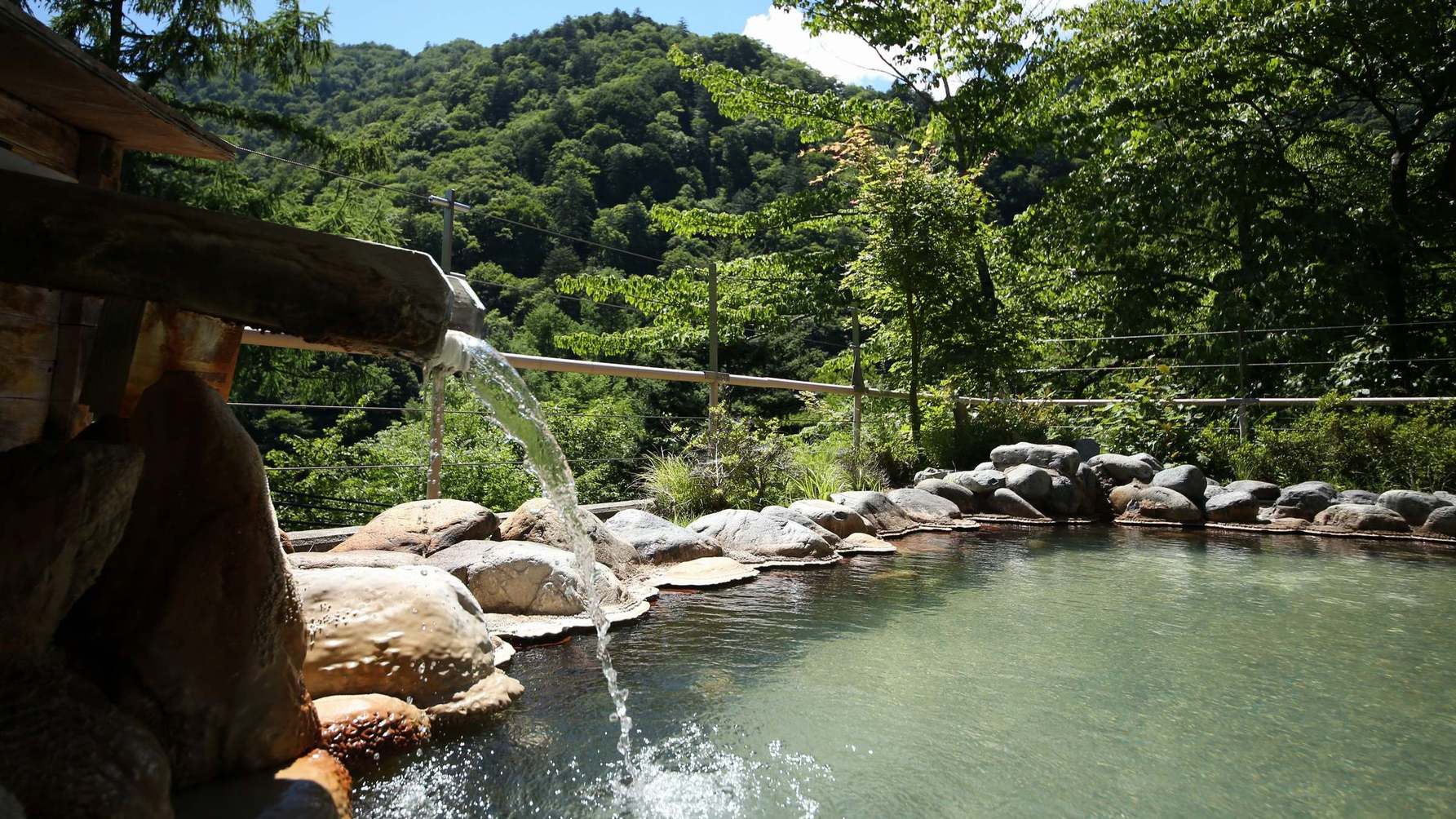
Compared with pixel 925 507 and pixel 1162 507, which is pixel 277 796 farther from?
pixel 1162 507

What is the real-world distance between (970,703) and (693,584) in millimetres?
2251

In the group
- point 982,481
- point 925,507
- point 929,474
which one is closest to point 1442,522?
point 982,481

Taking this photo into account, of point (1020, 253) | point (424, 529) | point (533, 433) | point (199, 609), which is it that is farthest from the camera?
point (1020, 253)

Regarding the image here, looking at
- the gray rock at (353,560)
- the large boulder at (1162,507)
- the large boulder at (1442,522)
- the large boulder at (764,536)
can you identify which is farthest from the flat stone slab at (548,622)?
the large boulder at (1442,522)

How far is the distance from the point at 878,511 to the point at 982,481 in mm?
1874

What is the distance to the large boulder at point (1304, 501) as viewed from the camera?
27.2 ft

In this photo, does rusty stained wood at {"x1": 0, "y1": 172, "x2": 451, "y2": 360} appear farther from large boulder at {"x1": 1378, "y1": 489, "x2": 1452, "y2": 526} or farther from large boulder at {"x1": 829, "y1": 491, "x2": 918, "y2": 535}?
large boulder at {"x1": 1378, "y1": 489, "x2": 1452, "y2": 526}

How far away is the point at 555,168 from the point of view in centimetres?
2775

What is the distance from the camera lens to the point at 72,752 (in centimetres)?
178

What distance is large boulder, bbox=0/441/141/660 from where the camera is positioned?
6.22 ft

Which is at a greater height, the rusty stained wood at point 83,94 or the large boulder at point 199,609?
the rusty stained wood at point 83,94

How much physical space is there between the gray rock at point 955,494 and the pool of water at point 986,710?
11.4ft

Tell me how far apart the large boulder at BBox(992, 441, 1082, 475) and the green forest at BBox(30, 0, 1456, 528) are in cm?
67

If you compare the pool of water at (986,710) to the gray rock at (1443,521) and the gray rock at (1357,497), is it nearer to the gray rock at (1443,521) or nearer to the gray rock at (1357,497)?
the gray rock at (1443,521)
